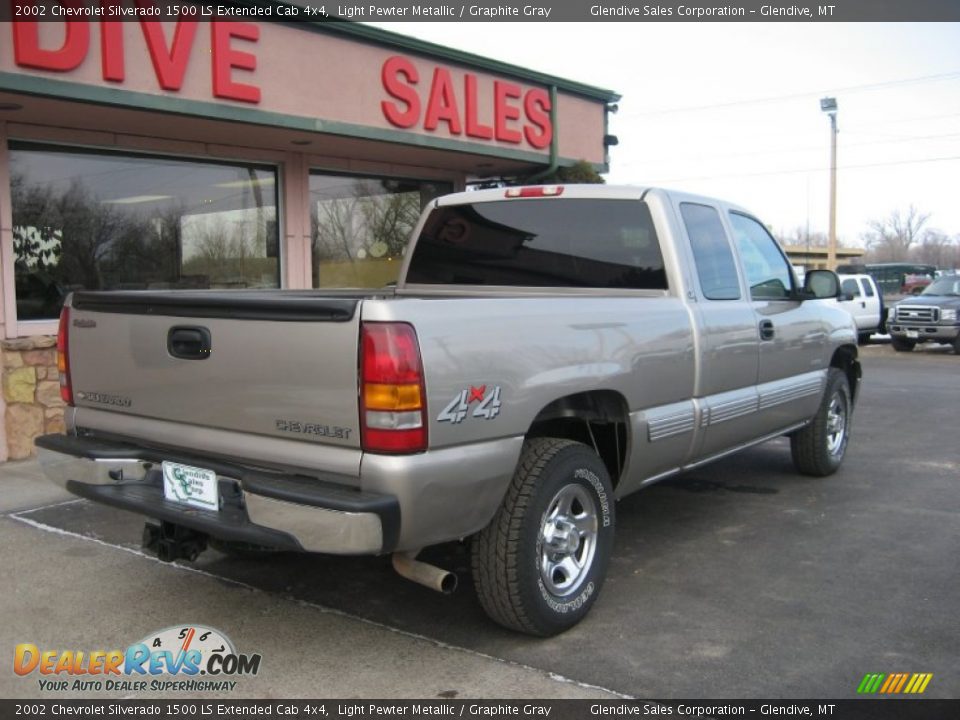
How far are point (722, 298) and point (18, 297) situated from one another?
601cm

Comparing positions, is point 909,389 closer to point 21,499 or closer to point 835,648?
point 835,648

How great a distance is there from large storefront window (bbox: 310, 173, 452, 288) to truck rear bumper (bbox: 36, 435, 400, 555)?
6.59 meters

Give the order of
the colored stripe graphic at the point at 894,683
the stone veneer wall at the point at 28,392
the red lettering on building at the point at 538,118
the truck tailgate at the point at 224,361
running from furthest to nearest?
1. the red lettering on building at the point at 538,118
2. the stone veneer wall at the point at 28,392
3. the colored stripe graphic at the point at 894,683
4. the truck tailgate at the point at 224,361

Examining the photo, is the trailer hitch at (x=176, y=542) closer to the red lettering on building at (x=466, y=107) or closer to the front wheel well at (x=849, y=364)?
the front wheel well at (x=849, y=364)

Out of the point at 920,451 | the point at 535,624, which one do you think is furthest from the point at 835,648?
the point at 920,451

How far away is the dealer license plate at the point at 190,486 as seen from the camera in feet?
11.6

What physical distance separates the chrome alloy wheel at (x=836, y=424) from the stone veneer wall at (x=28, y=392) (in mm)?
6270

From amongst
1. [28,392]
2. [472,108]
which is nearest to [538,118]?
[472,108]

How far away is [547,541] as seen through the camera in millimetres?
3867

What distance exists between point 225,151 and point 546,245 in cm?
524

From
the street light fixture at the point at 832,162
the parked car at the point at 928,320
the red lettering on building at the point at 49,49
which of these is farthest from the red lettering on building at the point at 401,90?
the street light fixture at the point at 832,162

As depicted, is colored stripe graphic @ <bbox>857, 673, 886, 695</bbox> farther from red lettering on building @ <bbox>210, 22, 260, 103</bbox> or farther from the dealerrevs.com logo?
red lettering on building @ <bbox>210, 22, 260, 103</bbox>

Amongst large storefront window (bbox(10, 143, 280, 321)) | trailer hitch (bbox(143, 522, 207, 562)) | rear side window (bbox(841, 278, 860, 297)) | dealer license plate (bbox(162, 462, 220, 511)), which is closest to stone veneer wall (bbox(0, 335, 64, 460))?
large storefront window (bbox(10, 143, 280, 321))

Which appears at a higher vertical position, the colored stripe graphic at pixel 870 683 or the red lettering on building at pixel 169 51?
the red lettering on building at pixel 169 51
